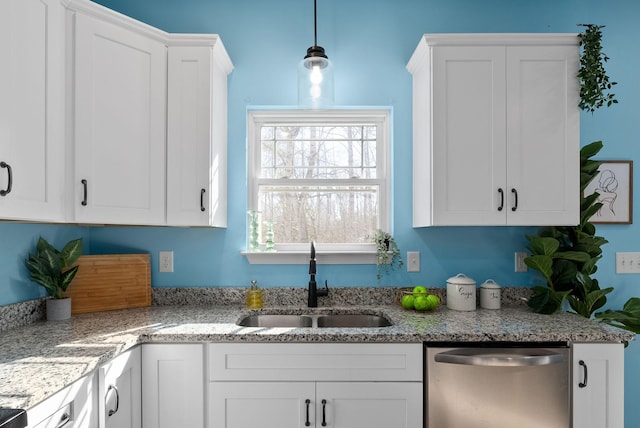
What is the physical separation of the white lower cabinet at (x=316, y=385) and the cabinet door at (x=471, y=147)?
2.44ft

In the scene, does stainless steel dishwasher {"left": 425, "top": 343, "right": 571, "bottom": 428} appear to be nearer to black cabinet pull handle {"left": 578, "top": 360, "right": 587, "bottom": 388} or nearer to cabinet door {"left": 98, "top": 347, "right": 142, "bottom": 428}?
black cabinet pull handle {"left": 578, "top": 360, "right": 587, "bottom": 388}

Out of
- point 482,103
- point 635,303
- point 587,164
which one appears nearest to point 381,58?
point 482,103

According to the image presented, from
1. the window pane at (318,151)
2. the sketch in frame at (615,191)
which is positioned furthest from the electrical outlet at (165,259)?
the sketch in frame at (615,191)

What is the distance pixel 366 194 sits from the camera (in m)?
2.49

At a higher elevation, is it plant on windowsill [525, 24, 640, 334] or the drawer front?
plant on windowsill [525, 24, 640, 334]

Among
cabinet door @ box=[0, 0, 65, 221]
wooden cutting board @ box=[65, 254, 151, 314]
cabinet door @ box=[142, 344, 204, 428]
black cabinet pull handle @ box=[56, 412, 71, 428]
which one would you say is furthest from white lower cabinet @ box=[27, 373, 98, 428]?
wooden cutting board @ box=[65, 254, 151, 314]

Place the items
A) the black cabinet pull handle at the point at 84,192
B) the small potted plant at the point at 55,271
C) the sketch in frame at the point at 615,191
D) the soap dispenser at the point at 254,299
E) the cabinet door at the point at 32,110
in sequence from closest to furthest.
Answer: the cabinet door at the point at 32,110, the black cabinet pull handle at the point at 84,192, the small potted plant at the point at 55,271, the soap dispenser at the point at 254,299, the sketch in frame at the point at 615,191

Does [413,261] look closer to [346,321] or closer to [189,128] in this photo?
[346,321]

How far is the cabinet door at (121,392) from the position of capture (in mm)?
1455

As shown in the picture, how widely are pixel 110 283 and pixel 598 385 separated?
235cm

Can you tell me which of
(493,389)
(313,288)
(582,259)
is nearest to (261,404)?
(313,288)

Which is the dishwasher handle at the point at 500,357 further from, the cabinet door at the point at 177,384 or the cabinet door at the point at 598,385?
the cabinet door at the point at 177,384

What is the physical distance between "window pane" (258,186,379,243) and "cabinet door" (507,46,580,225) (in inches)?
31.3

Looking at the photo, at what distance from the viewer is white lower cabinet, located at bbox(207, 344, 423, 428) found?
1711mm
